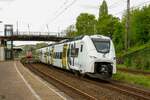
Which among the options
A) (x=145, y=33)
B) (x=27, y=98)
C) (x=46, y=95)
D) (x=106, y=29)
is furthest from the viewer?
(x=106, y=29)

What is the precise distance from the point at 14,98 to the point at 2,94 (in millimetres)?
1896

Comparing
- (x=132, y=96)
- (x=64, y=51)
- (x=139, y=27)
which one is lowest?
(x=132, y=96)

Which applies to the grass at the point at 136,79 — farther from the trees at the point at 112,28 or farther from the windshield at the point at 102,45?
the trees at the point at 112,28

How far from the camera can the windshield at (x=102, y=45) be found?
27938 millimetres

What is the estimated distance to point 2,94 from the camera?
19766mm

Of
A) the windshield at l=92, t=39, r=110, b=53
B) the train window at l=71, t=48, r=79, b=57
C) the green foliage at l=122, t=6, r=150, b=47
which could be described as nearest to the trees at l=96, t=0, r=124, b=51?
the green foliage at l=122, t=6, r=150, b=47

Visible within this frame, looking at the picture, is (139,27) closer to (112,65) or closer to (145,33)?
(145,33)

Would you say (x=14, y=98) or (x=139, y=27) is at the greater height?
(x=139, y=27)

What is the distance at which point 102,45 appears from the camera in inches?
1112

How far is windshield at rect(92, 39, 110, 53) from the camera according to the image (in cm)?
2794

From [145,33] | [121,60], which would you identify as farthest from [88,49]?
[145,33]

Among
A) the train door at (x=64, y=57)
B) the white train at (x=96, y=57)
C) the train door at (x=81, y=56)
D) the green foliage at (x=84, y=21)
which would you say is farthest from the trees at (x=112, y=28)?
the white train at (x=96, y=57)

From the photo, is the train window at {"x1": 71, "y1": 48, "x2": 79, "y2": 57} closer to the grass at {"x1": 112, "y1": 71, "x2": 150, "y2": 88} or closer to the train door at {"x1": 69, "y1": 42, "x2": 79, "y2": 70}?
the train door at {"x1": 69, "y1": 42, "x2": 79, "y2": 70}

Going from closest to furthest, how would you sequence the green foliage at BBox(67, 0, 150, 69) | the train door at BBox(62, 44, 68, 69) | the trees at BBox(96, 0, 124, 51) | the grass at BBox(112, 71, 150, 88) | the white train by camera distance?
the grass at BBox(112, 71, 150, 88)
the white train
the train door at BBox(62, 44, 68, 69)
the green foliage at BBox(67, 0, 150, 69)
the trees at BBox(96, 0, 124, 51)
